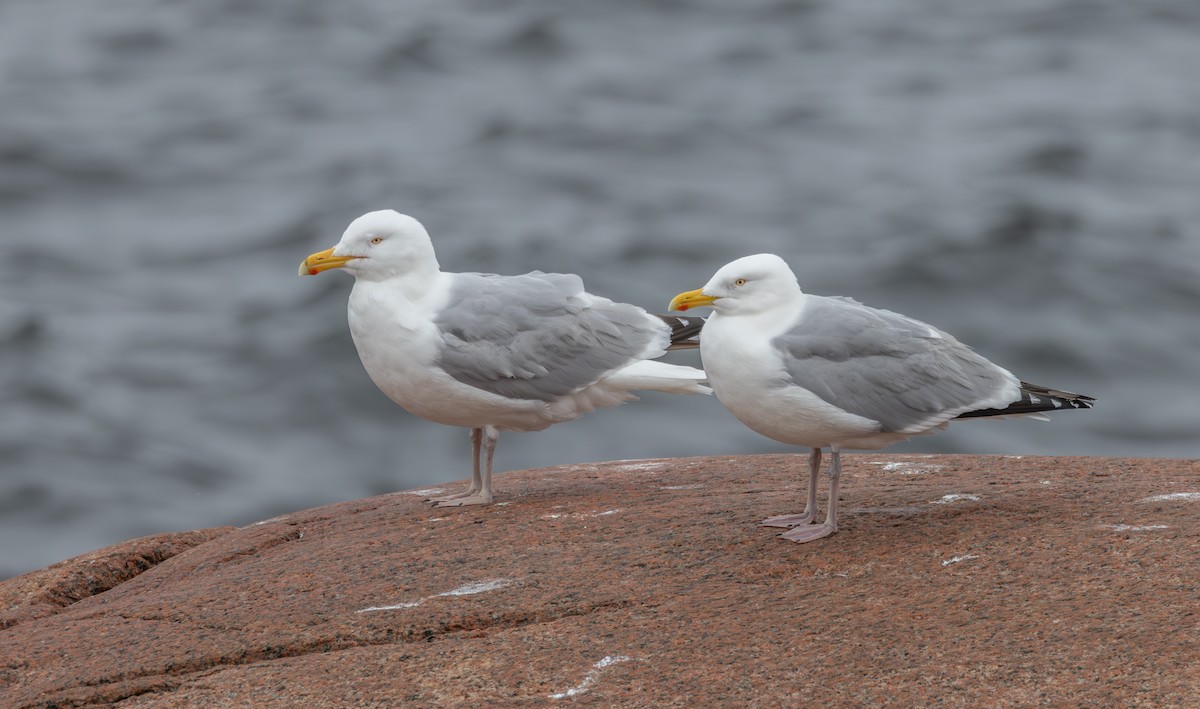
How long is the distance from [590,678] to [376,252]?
320 centimetres

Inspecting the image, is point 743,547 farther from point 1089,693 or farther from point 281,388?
point 281,388

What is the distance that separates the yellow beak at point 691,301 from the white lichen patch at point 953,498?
1.42 metres

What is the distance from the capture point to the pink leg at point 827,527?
622cm

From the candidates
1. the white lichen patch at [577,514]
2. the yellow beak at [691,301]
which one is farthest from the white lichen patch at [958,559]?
the white lichen patch at [577,514]

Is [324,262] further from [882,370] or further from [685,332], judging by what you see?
[882,370]

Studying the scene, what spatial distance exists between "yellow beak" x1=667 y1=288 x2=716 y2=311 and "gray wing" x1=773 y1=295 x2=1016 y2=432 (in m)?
0.37

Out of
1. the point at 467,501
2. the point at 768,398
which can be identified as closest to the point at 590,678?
the point at 768,398

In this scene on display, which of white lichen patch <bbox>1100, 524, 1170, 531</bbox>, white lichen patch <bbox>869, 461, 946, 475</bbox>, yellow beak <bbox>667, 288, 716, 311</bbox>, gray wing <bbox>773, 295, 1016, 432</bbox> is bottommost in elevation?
white lichen patch <bbox>1100, 524, 1170, 531</bbox>

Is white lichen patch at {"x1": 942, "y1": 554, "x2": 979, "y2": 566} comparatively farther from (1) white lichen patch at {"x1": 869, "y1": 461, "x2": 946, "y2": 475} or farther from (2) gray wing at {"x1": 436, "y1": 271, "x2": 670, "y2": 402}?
(2) gray wing at {"x1": 436, "y1": 271, "x2": 670, "y2": 402}

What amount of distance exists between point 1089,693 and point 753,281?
2.46 metres

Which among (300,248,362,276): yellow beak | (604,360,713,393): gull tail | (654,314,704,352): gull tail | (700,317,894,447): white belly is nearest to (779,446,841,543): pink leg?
(700,317,894,447): white belly

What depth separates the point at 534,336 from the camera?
759 cm

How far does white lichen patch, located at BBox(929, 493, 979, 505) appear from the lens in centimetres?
662

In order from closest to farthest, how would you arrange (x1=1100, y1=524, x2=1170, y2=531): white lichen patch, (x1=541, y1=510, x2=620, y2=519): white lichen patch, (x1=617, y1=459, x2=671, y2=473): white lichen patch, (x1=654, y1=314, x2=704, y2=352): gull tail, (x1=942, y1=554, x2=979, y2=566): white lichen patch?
1. (x1=942, y1=554, x2=979, y2=566): white lichen patch
2. (x1=1100, y1=524, x2=1170, y2=531): white lichen patch
3. (x1=541, y1=510, x2=620, y2=519): white lichen patch
4. (x1=654, y1=314, x2=704, y2=352): gull tail
5. (x1=617, y1=459, x2=671, y2=473): white lichen patch
